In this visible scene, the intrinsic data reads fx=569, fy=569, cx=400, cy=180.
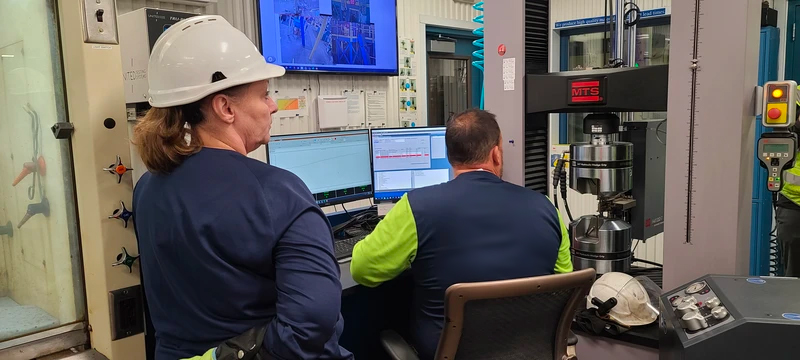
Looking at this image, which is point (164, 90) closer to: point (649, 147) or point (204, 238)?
point (204, 238)

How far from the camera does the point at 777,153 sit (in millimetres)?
1681

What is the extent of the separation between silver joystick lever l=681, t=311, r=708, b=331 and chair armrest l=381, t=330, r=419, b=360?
729 mm

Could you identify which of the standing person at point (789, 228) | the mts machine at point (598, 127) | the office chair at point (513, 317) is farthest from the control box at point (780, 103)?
the standing person at point (789, 228)

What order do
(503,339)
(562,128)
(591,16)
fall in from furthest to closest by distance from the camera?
(562,128) < (591,16) < (503,339)

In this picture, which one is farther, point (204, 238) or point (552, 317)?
point (552, 317)

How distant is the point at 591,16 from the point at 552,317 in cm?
335

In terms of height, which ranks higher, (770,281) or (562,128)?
(562,128)

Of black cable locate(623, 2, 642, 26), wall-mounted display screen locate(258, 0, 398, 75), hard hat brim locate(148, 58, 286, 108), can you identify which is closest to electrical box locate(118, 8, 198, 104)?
hard hat brim locate(148, 58, 286, 108)

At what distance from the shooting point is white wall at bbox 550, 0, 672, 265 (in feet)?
13.4

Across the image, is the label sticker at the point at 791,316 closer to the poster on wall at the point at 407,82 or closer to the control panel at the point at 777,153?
the control panel at the point at 777,153

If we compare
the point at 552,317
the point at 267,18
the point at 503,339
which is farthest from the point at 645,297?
the point at 267,18

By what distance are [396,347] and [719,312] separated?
87cm

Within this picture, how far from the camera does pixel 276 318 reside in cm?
101

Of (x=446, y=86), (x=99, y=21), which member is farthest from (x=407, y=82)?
(x=99, y=21)
